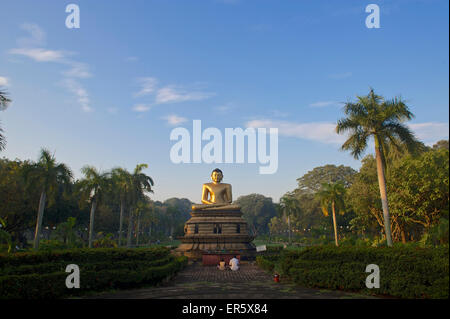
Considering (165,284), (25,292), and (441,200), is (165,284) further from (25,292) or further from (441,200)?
(441,200)

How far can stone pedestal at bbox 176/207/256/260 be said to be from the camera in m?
29.4

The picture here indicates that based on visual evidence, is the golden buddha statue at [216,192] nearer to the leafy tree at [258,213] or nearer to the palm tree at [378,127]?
the palm tree at [378,127]

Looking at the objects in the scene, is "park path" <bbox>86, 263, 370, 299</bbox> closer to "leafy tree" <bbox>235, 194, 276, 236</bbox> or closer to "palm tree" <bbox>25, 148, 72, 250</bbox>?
"palm tree" <bbox>25, 148, 72, 250</bbox>

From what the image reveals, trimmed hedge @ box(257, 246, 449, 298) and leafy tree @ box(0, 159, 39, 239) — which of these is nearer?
trimmed hedge @ box(257, 246, 449, 298)

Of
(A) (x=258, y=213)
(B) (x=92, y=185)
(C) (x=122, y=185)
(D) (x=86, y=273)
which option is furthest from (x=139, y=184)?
(A) (x=258, y=213)

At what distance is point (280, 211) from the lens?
60.9 meters


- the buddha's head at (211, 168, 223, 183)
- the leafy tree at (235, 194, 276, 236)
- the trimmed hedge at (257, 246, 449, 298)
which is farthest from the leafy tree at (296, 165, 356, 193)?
the trimmed hedge at (257, 246, 449, 298)

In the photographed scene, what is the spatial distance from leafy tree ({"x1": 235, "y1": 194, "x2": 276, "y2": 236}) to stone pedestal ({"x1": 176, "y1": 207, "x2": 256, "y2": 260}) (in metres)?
71.8

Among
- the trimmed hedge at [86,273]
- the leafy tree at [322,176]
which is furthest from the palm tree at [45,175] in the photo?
the leafy tree at [322,176]

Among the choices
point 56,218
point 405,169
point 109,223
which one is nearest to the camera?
point 405,169

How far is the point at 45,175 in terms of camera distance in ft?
92.6

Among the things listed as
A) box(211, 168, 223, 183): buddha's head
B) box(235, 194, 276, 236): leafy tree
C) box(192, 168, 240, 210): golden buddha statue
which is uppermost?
box(211, 168, 223, 183): buddha's head
